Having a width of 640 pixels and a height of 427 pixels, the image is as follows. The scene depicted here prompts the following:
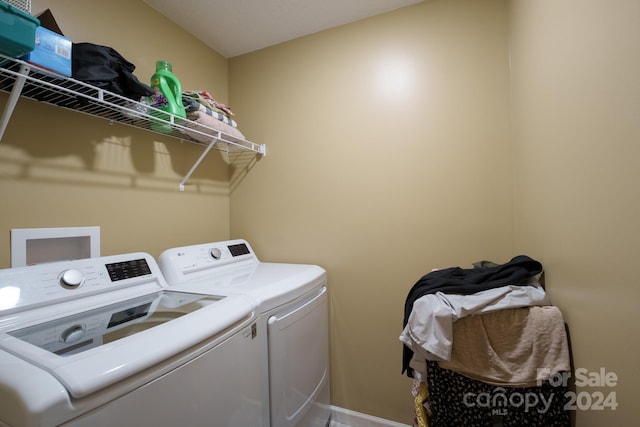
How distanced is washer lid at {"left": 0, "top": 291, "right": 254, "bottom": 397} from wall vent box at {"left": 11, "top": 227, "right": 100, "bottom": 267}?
0.41m

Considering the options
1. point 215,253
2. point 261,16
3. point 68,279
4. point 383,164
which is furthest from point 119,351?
point 261,16

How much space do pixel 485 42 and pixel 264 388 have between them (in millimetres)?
2013

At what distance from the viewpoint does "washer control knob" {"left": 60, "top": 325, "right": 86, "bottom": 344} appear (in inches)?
29.5

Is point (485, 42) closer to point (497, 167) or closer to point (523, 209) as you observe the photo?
point (497, 167)

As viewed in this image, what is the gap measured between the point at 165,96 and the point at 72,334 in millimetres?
1071

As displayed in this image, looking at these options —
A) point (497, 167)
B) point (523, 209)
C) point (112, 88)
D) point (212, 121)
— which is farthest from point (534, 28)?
point (112, 88)

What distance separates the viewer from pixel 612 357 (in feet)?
2.08

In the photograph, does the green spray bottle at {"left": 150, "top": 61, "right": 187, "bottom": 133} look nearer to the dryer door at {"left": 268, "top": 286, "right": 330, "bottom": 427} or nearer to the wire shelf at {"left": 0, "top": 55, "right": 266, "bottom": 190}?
the wire shelf at {"left": 0, "top": 55, "right": 266, "bottom": 190}

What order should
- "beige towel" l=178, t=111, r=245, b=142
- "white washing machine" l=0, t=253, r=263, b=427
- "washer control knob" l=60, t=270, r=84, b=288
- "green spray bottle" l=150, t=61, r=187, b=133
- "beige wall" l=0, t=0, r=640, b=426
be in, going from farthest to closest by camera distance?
"beige towel" l=178, t=111, r=245, b=142 < "green spray bottle" l=150, t=61, r=187, b=133 < "washer control knob" l=60, t=270, r=84, b=288 < "beige wall" l=0, t=0, r=640, b=426 < "white washing machine" l=0, t=253, r=263, b=427

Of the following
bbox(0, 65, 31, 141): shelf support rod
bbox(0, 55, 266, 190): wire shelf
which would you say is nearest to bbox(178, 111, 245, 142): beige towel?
bbox(0, 55, 266, 190): wire shelf

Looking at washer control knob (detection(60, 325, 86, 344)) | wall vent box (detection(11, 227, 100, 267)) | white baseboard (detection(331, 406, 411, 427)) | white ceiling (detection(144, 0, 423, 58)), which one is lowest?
white baseboard (detection(331, 406, 411, 427))

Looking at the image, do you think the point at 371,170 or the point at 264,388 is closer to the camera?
the point at 264,388

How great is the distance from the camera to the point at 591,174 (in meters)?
0.70

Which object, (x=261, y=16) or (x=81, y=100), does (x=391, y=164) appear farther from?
(x=81, y=100)
